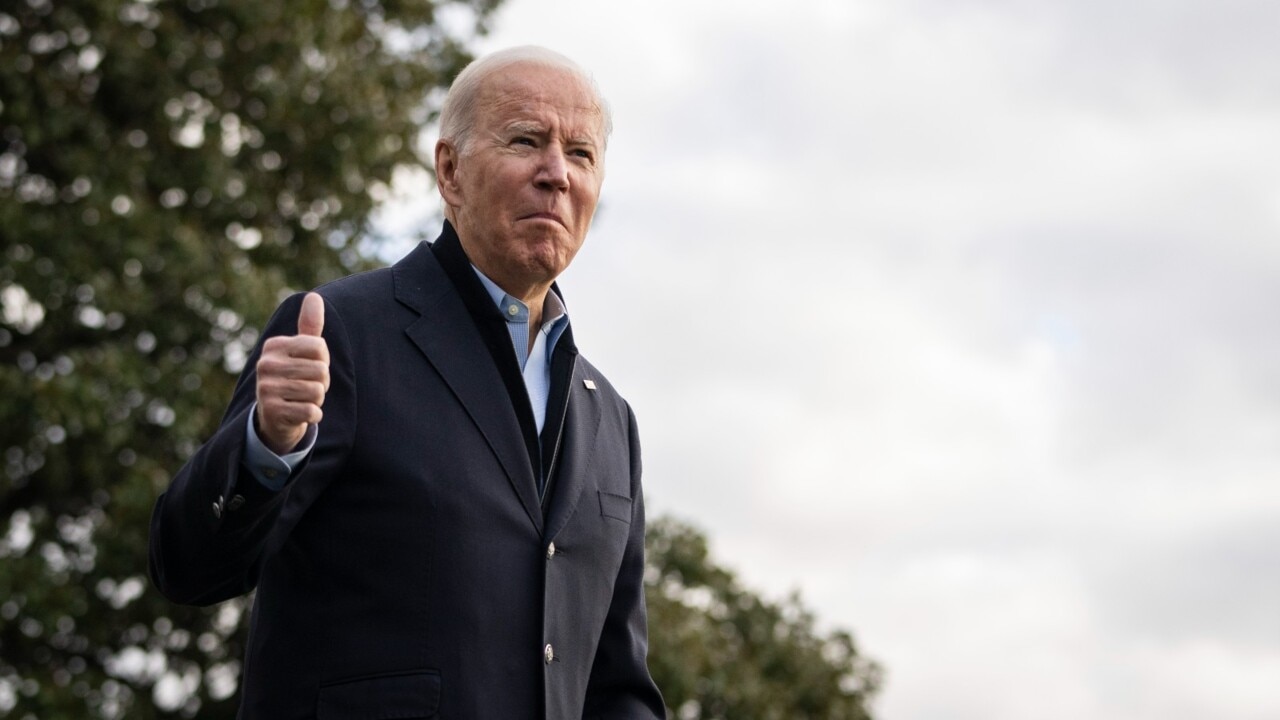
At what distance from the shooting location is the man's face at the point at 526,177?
343cm

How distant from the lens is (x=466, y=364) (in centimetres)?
332

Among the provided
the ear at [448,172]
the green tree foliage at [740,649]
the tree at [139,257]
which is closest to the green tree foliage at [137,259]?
the tree at [139,257]

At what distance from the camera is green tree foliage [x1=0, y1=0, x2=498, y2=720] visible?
1202cm

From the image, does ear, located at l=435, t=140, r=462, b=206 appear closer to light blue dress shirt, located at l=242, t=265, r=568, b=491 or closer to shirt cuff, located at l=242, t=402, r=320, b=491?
→ light blue dress shirt, located at l=242, t=265, r=568, b=491

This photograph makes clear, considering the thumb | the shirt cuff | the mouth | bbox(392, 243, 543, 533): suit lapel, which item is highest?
the mouth

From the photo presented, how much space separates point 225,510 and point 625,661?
115cm

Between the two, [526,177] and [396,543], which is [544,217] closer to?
[526,177]

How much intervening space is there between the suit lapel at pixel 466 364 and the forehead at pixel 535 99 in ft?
1.26

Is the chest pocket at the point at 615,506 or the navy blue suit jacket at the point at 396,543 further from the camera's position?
the chest pocket at the point at 615,506

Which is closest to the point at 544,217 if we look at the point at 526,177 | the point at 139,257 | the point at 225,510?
the point at 526,177

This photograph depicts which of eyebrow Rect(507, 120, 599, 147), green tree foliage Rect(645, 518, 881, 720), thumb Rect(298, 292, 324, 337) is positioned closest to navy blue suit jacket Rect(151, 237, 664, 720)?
thumb Rect(298, 292, 324, 337)

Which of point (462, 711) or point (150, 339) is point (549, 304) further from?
point (150, 339)

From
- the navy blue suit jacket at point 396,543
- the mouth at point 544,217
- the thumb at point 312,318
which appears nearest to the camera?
the thumb at point 312,318

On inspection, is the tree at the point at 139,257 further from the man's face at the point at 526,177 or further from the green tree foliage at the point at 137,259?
the man's face at the point at 526,177
